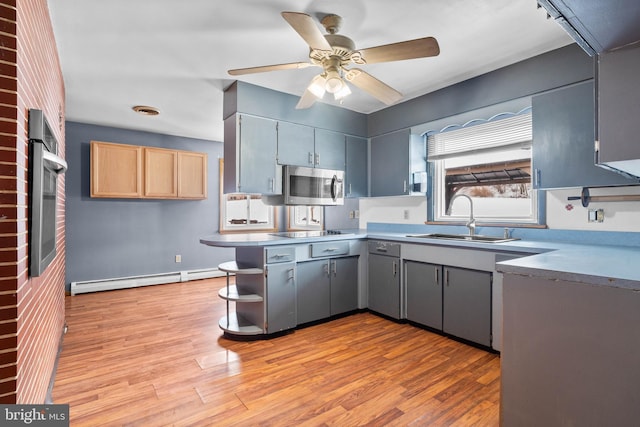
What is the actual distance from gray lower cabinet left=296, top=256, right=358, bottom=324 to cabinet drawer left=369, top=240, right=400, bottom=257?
23cm

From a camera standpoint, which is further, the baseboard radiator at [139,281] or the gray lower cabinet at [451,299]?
the baseboard radiator at [139,281]

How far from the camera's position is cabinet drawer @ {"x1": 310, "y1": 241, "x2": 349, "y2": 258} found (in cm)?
312

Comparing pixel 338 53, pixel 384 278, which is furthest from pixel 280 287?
pixel 338 53

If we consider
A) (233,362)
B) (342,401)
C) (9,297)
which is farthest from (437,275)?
(9,297)

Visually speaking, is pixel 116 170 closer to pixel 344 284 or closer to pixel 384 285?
pixel 344 284

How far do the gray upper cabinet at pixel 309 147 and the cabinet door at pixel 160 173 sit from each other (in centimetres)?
239

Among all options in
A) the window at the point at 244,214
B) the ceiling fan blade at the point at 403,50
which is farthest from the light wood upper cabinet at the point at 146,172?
the ceiling fan blade at the point at 403,50

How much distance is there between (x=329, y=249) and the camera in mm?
3211

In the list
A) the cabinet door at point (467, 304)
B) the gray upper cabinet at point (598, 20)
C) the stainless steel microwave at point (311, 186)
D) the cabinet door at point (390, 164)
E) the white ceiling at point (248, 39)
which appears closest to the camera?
the gray upper cabinet at point (598, 20)

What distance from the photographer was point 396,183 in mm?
3746

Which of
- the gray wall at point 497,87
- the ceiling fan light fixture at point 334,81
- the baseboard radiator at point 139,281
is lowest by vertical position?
the baseboard radiator at point 139,281

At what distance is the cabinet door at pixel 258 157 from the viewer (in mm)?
3156

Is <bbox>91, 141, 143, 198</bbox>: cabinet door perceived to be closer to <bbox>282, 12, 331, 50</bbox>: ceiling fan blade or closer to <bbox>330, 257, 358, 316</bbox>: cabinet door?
<bbox>330, 257, 358, 316</bbox>: cabinet door

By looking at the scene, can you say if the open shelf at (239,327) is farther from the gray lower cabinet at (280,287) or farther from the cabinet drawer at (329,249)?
the cabinet drawer at (329,249)
